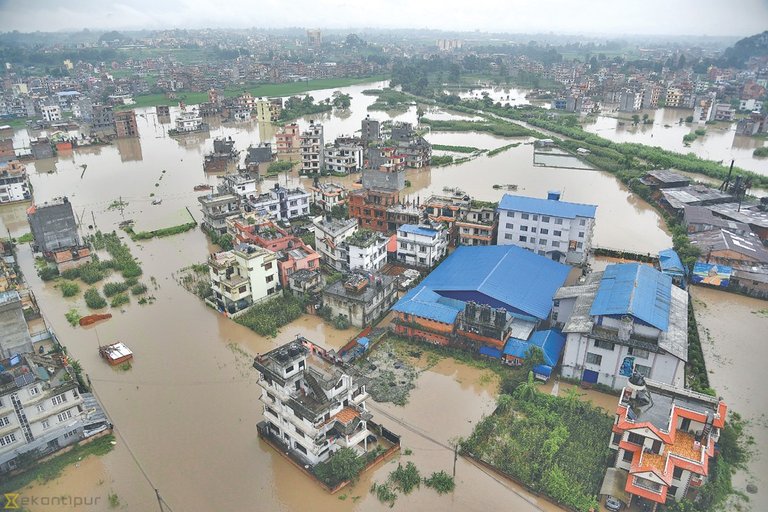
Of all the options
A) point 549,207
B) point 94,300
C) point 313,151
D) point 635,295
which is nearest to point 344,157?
point 313,151

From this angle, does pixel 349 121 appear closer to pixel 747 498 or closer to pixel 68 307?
pixel 68 307

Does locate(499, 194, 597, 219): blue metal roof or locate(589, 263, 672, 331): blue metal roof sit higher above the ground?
locate(499, 194, 597, 219): blue metal roof

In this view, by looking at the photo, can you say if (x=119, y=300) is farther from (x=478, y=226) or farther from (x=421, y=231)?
(x=478, y=226)

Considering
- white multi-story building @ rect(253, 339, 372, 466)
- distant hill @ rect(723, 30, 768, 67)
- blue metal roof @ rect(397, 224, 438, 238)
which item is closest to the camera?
white multi-story building @ rect(253, 339, 372, 466)

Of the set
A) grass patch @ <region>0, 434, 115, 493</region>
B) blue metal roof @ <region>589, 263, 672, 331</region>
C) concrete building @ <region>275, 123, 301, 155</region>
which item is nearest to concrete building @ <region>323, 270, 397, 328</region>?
blue metal roof @ <region>589, 263, 672, 331</region>

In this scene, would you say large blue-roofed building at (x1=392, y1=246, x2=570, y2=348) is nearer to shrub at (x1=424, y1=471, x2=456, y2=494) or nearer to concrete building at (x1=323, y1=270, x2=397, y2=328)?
concrete building at (x1=323, y1=270, x2=397, y2=328)

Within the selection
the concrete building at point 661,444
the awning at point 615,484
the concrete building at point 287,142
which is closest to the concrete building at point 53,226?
the concrete building at point 287,142
